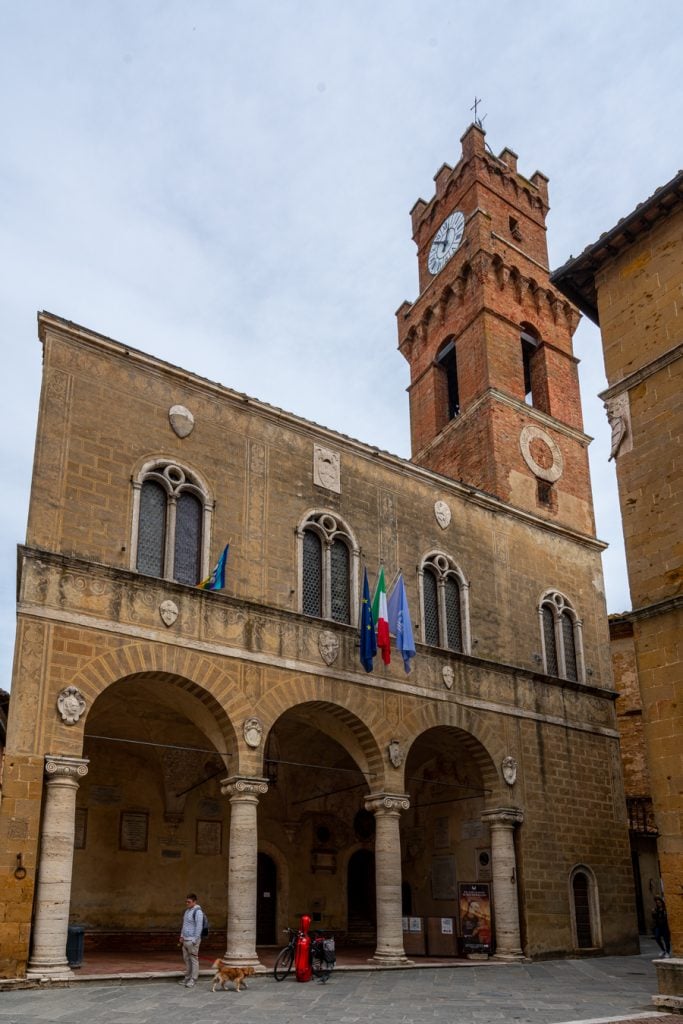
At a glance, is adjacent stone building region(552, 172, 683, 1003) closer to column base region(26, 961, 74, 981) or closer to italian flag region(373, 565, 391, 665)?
italian flag region(373, 565, 391, 665)

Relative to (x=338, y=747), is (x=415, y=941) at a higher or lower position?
lower

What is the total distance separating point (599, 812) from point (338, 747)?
6.11m

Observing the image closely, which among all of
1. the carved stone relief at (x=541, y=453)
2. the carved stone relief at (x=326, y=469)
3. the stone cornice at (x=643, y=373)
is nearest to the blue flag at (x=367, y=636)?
the carved stone relief at (x=326, y=469)

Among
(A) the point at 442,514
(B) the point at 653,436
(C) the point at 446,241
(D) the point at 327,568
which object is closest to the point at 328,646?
(D) the point at 327,568

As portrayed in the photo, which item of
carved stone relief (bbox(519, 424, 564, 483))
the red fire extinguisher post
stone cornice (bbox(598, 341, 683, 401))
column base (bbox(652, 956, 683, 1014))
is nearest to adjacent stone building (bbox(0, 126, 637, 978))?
carved stone relief (bbox(519, 424, 564, 483))

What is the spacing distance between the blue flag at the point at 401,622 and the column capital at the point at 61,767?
21.0ft

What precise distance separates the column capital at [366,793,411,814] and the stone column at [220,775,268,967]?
8.83ft

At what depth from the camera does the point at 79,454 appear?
15781mm

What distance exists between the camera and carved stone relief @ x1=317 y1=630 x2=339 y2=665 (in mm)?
17500

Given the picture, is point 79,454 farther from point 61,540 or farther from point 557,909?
point 557,909

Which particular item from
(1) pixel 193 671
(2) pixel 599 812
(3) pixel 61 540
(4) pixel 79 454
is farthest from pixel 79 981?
(2) pixel 599 812

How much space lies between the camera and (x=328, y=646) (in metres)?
17.6

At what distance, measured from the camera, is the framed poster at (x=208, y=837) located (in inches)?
766

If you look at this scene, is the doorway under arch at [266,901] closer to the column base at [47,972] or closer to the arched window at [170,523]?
the column base at [47,972]
